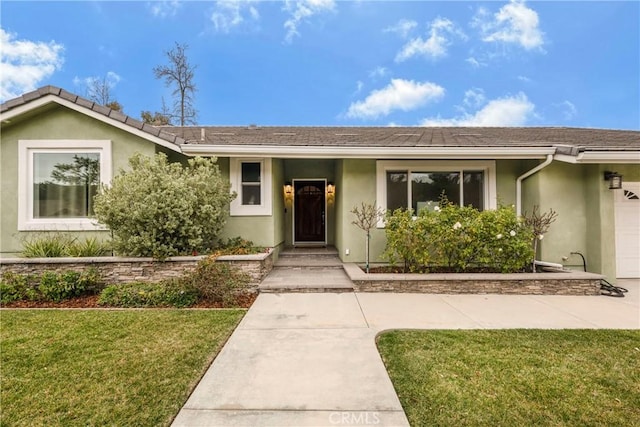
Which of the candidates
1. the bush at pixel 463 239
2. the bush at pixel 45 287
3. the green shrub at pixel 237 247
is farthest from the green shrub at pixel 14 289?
the bush at pixel 463 239

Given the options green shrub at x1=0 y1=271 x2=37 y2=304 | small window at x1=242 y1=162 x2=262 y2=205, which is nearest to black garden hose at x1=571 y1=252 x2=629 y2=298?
small window at x1=242 y1=162 x2=262 y2=205

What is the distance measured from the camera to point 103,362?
3.29 meters

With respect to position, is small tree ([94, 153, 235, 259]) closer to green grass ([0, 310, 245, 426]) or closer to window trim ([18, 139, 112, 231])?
window trim ([18, 139, 112, 231])

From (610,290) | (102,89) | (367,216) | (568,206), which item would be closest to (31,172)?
(367,216)

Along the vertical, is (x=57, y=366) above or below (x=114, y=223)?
below

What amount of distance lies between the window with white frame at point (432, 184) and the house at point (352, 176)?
0.03 meters

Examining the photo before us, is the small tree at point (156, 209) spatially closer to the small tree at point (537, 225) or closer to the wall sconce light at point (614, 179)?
the small tree at point (537, 225)

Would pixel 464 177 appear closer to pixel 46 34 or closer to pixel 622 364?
pixel 622 364

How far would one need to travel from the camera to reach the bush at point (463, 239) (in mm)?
6477

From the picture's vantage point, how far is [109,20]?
13.6 metres

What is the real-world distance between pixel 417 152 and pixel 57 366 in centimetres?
718

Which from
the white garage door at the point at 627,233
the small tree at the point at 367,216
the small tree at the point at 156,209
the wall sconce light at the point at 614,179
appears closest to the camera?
the small tree at the point at 156,209

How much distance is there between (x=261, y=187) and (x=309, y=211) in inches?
119

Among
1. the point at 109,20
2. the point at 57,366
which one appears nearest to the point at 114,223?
the point at 57,366
